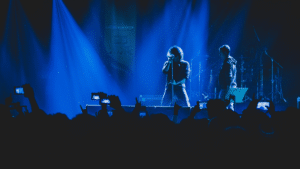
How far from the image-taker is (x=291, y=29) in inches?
345

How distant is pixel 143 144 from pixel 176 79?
3.76m

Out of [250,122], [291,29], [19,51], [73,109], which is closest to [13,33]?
[19,51]

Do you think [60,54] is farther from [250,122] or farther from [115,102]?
[250,122]

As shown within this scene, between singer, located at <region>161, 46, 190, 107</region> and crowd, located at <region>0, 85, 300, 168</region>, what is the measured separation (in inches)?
129

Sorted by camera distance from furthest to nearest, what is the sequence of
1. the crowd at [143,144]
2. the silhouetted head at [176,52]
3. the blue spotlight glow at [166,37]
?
the blue spotlight glow at [166,37]
the silhouetted head at [176,52]
the crowd at [143,144]

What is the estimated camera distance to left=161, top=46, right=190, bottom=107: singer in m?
5.50

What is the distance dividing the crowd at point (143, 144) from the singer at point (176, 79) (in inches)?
129

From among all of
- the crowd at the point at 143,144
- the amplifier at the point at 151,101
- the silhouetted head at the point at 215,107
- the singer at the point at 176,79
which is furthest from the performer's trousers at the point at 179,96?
the crowd at the point at 143,144

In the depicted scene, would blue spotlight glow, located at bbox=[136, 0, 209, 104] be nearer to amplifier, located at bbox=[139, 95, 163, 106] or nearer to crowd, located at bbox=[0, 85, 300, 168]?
amplifier, located at bbox=[139, 95, 163, 106]

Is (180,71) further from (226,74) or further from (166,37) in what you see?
(166,37)

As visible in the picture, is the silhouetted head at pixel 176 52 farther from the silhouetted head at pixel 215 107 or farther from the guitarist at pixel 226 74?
the silhouetted head at pixel 215 107

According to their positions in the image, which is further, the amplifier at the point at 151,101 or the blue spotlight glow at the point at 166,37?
the blue spotlight glow at the point at 166,37

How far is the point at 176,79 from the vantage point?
5559mm

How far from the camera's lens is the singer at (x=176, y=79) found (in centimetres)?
550
